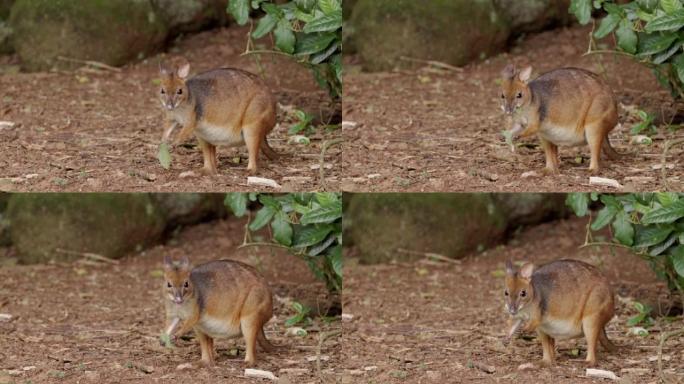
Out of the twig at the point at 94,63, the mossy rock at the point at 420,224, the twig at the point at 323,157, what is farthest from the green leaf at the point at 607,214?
the twig at the point at 94,63

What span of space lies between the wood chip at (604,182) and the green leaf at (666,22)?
4.38 ft

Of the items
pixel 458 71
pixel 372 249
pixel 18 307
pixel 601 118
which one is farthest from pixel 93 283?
pixel 601 118

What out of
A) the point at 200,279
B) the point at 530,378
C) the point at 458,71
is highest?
the point at 458,71

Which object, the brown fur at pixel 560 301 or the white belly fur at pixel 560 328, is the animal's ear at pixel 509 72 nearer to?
the brown fur at pixel 560 301

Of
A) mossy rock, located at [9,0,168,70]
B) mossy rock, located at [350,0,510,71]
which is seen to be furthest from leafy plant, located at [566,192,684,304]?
mossy rock, located at [9,0,168,70]

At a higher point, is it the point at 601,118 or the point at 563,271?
the point at 601,118

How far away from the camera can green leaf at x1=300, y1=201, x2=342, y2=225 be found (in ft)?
30.2

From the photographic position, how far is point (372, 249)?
11539 millimetres

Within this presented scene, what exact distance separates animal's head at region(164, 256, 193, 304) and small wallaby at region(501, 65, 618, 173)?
254 centimetres

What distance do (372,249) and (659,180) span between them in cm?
304

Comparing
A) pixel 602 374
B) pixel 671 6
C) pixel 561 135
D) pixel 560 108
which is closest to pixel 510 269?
pixel 602 374

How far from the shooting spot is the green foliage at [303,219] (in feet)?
30.3

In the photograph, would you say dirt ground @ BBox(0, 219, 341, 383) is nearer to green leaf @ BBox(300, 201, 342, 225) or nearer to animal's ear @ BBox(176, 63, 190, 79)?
green leaf @ BBox(300, 201, 342, 225)

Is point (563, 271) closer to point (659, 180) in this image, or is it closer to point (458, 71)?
point (659, 180)
